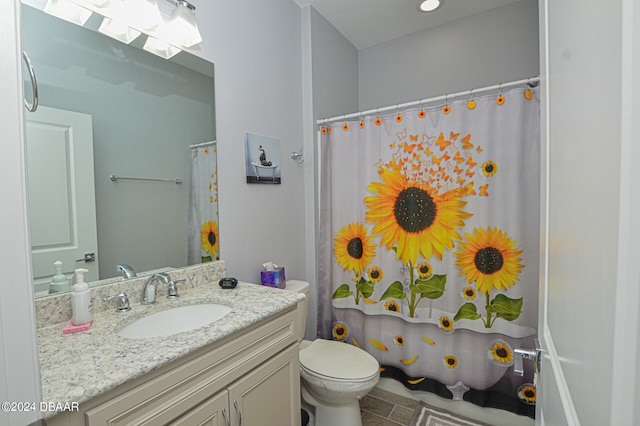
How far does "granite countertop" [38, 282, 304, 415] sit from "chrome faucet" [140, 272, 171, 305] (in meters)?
0.03

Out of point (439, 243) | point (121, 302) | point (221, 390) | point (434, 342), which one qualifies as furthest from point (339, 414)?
point (121, 302)

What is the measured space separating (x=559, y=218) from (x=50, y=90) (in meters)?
1.57

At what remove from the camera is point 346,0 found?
207cm

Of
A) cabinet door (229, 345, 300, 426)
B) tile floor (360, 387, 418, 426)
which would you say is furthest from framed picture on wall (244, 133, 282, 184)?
tile floor (360, 387, 418, 426)

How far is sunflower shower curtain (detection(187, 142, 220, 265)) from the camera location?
1.49 metres

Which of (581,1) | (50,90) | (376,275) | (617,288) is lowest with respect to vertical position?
(376,275)

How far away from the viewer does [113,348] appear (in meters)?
0.82

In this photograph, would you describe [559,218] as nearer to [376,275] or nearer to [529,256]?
[529,256]

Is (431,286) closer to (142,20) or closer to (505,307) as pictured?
(505,307)

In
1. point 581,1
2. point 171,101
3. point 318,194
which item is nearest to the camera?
point 581,1

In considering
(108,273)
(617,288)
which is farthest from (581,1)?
(108,273)

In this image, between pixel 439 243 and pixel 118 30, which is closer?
pixel 118 30

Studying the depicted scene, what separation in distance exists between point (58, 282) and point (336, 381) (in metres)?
1.26

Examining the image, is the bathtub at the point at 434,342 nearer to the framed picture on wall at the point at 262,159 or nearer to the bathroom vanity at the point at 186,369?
the bathroom vanity at the point at 186,369
